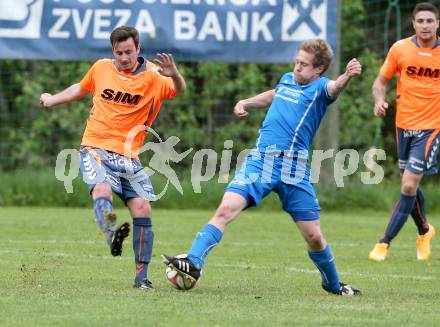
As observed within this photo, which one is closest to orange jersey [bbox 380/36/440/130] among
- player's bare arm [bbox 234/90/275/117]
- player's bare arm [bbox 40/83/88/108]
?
player's bare arm [bbox 234/90/275/117]

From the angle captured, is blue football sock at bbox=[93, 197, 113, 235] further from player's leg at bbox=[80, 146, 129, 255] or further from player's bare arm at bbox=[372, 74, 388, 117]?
player's bare arm at bbox=[372, 74, 388, 117]

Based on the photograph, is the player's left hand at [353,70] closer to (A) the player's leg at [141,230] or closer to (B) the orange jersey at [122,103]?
(B) the orange jersey at [122,103]

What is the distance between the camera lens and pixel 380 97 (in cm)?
920

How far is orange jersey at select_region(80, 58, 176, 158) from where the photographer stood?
7.40 meters

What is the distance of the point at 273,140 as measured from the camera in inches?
273

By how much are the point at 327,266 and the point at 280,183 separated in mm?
656

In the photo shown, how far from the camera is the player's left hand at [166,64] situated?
706cm

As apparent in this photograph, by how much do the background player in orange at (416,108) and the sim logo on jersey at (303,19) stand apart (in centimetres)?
443

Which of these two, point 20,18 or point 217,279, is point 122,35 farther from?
point 20,18

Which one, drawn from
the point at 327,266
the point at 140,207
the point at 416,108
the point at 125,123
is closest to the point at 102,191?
the point at 140,207

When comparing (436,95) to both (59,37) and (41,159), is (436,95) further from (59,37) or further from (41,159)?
(41,159)

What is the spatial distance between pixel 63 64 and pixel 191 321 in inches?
421

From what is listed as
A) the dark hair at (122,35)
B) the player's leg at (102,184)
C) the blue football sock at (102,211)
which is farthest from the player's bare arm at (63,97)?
the blue football sock at (102,211)

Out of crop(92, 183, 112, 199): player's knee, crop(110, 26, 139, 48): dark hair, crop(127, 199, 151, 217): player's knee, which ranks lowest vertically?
crop(127, 199, 151, 217): player's knee
